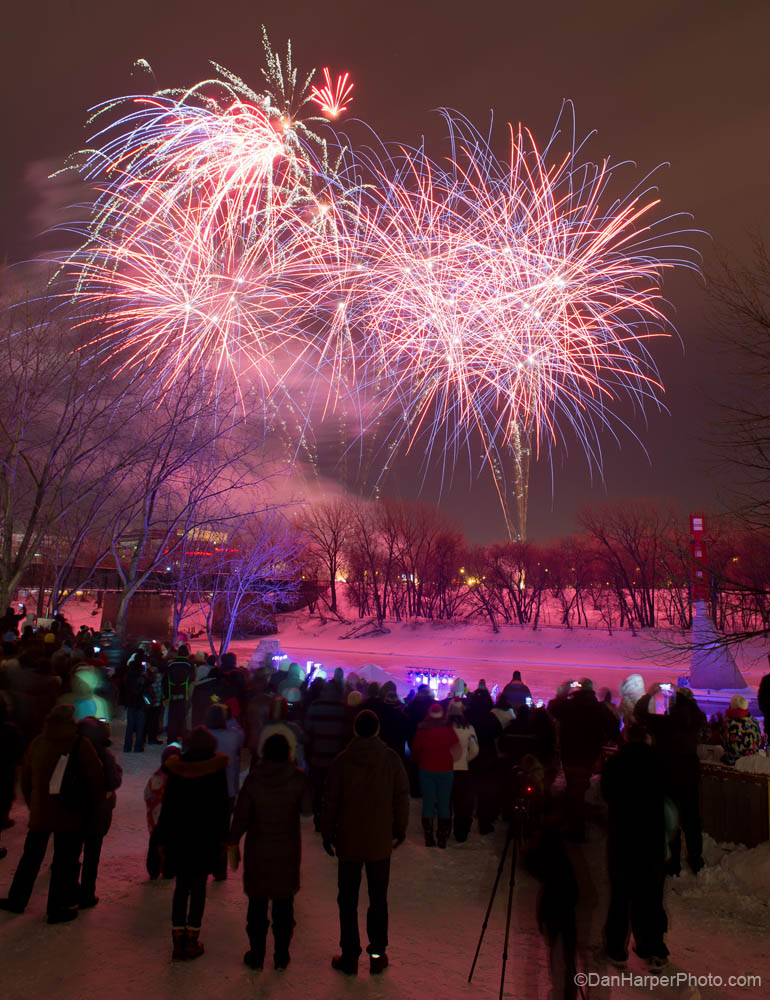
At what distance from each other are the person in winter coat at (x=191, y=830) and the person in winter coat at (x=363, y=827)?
0.73m

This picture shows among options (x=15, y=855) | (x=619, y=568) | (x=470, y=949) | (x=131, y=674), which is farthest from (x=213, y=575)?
(x=619, y=568)

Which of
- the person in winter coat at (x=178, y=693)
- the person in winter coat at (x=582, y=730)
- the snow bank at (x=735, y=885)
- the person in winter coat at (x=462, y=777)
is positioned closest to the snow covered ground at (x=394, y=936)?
the snow bank at (x=735, y=885)

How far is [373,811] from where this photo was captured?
14.2 feet

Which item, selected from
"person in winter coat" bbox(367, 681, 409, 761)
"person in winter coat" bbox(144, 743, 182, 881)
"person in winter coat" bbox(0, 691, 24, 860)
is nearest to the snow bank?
"person in winter coat" bbox(367, 681, 409, 761)

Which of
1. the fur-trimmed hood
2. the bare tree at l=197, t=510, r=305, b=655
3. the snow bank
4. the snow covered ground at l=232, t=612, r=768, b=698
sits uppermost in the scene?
the bare tree at l=197, t=510, r=305, b=655

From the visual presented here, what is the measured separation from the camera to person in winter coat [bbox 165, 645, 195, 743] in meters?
10.1

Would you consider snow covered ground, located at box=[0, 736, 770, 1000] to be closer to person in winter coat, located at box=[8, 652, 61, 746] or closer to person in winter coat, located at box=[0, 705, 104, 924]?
person in winter coat, located at box=[0, 705, 104, 924]

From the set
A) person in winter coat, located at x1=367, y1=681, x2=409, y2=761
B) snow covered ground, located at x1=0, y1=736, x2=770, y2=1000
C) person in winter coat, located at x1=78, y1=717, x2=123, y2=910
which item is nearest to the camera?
snow covered ground, located at x1=0, y1=736, x2=770, y2=1000

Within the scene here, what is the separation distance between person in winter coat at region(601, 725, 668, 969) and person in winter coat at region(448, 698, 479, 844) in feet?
8.89

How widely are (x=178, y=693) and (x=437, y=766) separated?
487cm

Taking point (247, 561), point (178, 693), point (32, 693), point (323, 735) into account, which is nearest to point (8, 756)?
point (32, 693)

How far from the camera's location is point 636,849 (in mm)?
4426

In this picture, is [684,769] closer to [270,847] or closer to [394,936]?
Answer: [394,936]

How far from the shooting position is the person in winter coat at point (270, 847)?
416 cm
